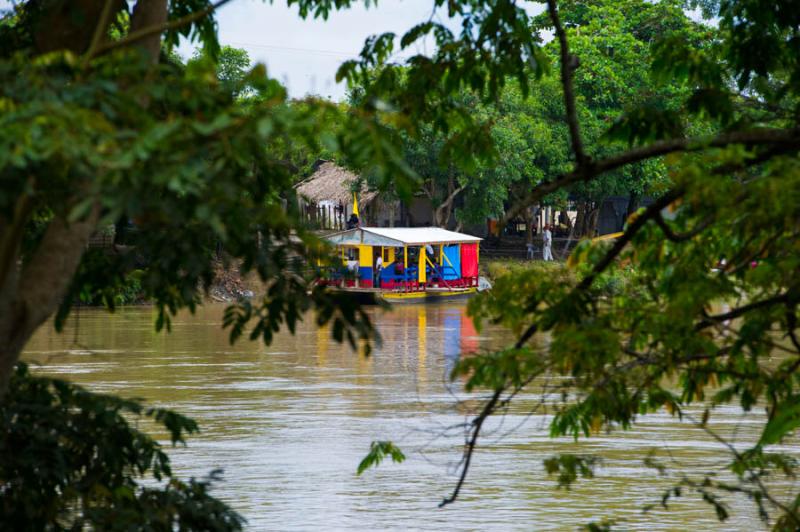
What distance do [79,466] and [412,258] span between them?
32.0 metres

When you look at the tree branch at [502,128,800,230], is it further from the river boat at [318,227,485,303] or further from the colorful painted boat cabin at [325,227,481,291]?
the colorful painted boat cabin at [325,227,481,291]

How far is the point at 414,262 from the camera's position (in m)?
37.2

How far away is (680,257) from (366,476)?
283 inches

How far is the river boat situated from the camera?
114 ft

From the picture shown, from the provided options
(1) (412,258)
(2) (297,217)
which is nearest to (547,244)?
(1) (412,258)

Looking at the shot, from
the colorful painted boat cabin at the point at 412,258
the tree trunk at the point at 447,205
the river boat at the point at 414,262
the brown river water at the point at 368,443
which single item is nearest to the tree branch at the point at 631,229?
the brown river water at the point at 368,443

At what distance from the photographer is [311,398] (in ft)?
58.6

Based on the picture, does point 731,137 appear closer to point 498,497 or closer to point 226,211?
point 226,211

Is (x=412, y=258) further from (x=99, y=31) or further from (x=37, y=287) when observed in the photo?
(x=99, y=31)

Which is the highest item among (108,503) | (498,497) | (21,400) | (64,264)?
(64,264)

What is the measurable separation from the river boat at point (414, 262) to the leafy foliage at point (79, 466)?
1120 inches

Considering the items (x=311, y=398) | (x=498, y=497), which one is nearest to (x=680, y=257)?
(x=498, y=497)

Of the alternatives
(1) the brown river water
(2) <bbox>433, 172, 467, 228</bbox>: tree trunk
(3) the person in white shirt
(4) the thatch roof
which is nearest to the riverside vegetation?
(1) the brown river water

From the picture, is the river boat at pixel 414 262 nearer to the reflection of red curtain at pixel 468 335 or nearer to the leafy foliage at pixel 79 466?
the reflection of red curtain at pixel 468 335
